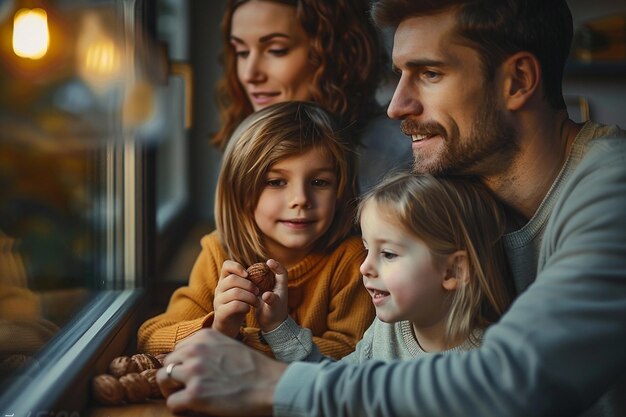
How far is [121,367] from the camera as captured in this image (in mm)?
964

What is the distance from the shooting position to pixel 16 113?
3.68ft

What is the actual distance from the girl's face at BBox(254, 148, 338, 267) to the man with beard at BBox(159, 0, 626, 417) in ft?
0.37

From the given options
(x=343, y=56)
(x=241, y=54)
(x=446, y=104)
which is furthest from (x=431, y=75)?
(x=241, y=54)

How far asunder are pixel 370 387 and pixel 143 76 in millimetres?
535

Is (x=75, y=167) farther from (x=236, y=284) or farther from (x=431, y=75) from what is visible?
(x=431, y=75)

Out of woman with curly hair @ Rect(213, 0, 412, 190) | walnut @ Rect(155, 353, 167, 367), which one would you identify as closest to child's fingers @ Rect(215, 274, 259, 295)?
walnut @ Rect(155, 353, 167, 367)

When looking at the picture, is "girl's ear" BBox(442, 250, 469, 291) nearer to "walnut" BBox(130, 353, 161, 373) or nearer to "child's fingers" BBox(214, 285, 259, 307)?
"child's fingers" BBox(214, 285, 259, 307)

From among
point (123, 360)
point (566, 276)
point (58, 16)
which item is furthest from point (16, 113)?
point (566, 276)

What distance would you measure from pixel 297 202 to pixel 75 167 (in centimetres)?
39

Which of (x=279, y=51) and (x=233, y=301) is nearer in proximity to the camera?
(x=233, y=301)

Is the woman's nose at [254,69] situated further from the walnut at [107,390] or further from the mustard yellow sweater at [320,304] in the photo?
the walnut at [107,390]

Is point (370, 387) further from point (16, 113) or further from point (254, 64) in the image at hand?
point (16, 113)

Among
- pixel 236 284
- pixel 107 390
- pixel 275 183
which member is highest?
pixel 275 183

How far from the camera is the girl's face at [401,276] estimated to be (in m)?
0.93
